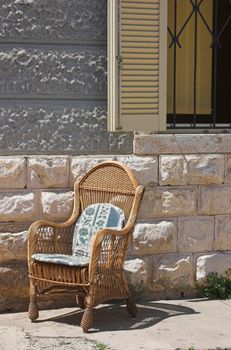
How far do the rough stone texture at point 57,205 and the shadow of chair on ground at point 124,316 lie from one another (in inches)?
30.5

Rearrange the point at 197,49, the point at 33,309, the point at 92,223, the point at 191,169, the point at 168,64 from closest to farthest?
the point at 33,309
the point at 92,223
the point at 191,169
the point at 168,64
the point at 197,49

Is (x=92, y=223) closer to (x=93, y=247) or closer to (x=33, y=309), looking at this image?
(x=93, y=247)

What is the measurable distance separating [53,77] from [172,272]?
6.19 ft

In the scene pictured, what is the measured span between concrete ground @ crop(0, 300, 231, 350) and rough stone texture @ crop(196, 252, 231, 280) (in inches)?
10.9

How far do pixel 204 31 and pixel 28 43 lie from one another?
1.71 meters

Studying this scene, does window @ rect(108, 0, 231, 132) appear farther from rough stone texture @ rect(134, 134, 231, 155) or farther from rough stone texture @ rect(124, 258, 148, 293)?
rough stone texture @ rect(124, 258, 148, 293)

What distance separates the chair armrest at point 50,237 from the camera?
5169mm

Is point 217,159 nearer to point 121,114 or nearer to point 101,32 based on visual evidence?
point 121,114

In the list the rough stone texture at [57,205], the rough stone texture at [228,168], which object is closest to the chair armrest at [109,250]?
the rough stone texture at [57,205]

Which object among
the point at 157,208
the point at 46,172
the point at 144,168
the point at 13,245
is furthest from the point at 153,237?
the point at 13,245

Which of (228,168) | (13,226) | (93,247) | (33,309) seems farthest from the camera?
(228,168)

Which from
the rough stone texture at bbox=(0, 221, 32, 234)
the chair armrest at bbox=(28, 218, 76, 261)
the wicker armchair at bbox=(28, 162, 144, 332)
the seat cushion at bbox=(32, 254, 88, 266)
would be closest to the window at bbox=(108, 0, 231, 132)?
the wicker armchair at bbox=(28, 162, 144, 332)

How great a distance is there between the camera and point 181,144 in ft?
19.1

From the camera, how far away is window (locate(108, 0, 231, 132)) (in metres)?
5.59
